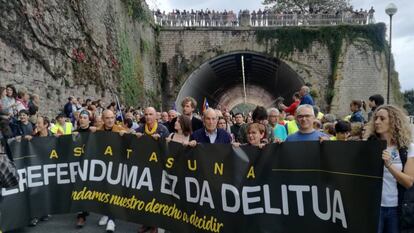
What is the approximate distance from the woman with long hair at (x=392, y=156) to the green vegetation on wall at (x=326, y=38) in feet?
75.2

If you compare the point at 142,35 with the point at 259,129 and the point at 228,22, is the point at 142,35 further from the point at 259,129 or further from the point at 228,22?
the point at 259,129

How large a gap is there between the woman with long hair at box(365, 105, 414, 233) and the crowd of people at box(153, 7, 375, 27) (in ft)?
78.4

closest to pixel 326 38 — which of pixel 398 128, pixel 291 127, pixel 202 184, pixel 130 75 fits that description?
pixel 130 75

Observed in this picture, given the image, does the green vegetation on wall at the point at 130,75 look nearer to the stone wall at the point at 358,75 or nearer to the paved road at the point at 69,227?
the stone wall at the point at 358,75

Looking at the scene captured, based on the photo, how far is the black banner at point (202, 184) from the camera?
409cm

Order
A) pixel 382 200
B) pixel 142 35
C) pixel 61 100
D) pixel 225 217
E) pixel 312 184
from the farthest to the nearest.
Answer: pixel 142 35, pixel 61 100, pixel 225 217, pixel 312 184, pixel 382 200

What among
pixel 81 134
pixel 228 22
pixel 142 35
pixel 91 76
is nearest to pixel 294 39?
pixel 228 22

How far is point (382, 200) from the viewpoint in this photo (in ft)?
12.6

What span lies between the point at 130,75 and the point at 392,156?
1866 cm

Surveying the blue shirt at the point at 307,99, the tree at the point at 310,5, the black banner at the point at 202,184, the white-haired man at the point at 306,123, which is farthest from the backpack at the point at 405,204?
the tree at the point at 310,5

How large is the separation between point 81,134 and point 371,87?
23226mm

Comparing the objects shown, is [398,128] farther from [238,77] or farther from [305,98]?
[238,77]

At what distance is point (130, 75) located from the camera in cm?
2139

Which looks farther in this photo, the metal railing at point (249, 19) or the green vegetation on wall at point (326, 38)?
the metal railing at point (249, 19)
